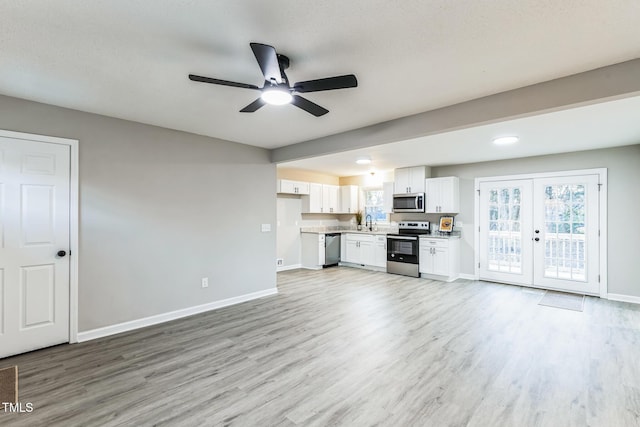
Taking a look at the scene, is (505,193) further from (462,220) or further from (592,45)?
(592,45)

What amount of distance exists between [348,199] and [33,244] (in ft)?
20.3

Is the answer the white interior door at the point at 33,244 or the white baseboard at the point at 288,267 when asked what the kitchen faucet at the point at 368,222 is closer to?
the white baseboard at the point at 288,267

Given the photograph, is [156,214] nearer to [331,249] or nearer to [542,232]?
[331,249]

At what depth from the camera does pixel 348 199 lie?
26.3 feet

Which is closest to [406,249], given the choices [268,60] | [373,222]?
[373,222]

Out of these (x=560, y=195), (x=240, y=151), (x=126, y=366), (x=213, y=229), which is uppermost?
(x=240, y=151)

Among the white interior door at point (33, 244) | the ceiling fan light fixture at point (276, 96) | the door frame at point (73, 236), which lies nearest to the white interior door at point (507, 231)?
the ceiling fan light fixture at point (276, 96)

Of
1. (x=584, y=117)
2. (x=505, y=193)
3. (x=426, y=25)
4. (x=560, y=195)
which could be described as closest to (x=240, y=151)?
(x=426, y=25)

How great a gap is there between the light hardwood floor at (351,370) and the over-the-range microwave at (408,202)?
271 cm

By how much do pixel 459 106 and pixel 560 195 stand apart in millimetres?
3676

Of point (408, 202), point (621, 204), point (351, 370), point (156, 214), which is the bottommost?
point (351, 370)

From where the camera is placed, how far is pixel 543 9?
1.66m

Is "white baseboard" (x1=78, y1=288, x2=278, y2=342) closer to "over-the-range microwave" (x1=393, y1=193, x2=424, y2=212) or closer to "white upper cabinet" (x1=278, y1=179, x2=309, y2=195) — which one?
"white upper cabinet" (x1=278, y1=179, x2=309, y2=195)

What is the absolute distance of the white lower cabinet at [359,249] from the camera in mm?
7184
